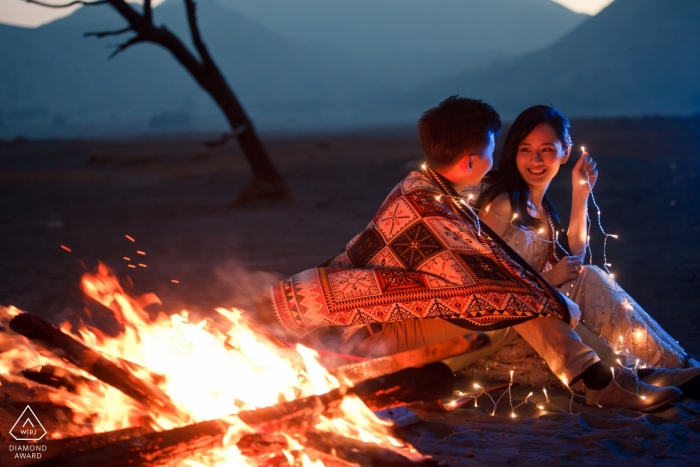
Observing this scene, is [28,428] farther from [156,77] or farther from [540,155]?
[156,77]

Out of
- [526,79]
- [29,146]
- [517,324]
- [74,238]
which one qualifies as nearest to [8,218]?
[74,238]

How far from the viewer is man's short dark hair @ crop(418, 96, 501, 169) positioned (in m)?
3.52

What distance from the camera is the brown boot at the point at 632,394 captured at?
343 centimetres

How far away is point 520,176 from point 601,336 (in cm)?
99

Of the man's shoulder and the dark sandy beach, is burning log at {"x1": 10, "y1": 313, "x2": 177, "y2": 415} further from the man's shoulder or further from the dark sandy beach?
the man's shoulder

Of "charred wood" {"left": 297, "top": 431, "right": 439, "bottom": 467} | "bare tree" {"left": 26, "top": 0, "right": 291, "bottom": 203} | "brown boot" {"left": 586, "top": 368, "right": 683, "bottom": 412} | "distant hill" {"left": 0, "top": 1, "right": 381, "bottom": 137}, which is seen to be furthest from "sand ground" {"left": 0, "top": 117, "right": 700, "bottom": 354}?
"distant hill" {"left": 0, "top": 1, "right": 381, "bottom": 137}

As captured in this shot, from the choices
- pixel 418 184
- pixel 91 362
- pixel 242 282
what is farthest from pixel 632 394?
pixel 242 282

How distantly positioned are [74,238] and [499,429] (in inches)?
293

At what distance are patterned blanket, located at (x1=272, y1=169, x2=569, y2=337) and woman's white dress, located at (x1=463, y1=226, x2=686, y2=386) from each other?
47 centimetres

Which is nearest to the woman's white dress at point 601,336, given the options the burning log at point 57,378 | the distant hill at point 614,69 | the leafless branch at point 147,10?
the burning log at point 57,378

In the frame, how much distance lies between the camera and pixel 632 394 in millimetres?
3451

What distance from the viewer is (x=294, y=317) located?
11.9 ft

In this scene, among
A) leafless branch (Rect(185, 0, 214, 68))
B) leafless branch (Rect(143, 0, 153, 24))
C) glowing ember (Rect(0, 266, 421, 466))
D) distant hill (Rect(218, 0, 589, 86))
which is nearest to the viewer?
glowing ember (Rect(0, 266, 421, 466))

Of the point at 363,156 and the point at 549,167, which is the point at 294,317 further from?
the point at 363,156
